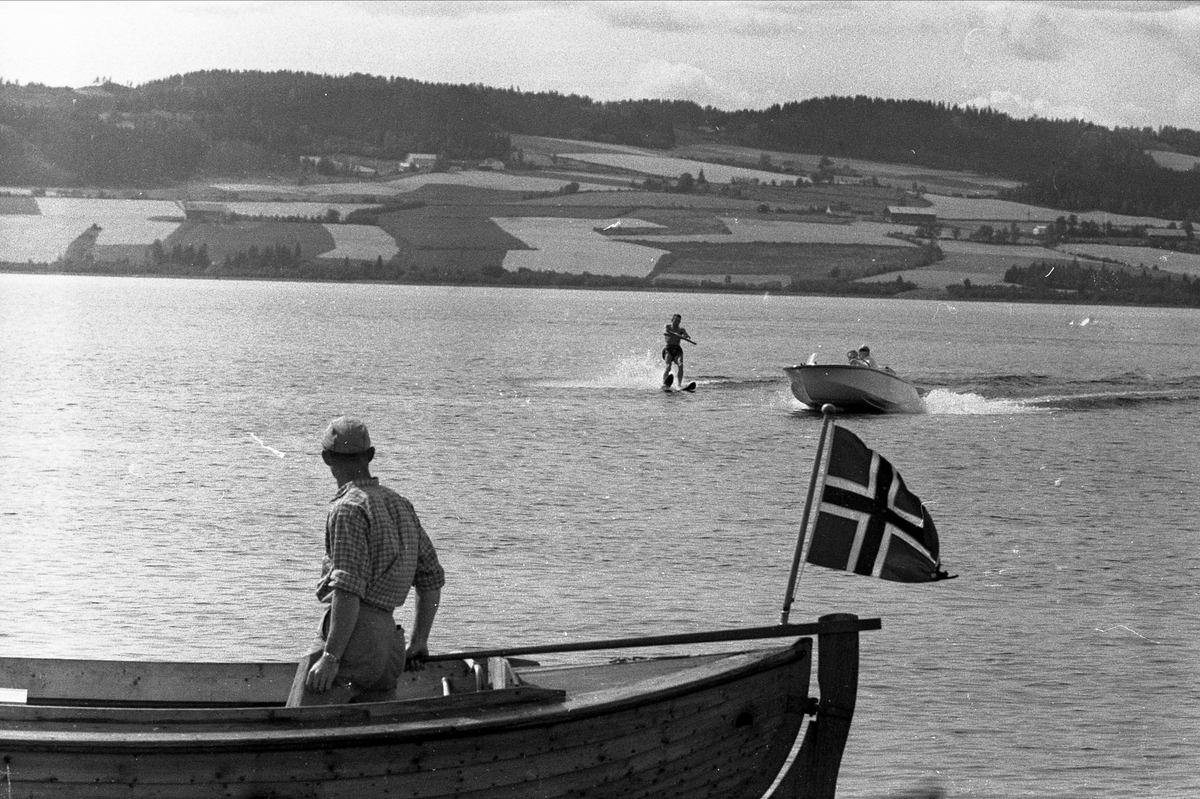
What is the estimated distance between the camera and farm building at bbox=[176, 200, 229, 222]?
183m

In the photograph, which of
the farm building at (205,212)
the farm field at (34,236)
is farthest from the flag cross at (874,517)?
the farm building at (205,212)

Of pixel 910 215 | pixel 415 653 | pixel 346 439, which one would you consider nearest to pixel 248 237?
pixel 910 215

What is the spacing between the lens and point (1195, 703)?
612 inches

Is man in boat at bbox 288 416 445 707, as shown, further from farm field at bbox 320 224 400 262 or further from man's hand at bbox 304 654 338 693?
farm field at bbox 320 224 400 262

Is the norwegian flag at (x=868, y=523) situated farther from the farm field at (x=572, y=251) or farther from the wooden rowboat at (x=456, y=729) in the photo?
the farm field at (x=572, y=251)

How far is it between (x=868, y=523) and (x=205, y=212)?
18141 centimetres

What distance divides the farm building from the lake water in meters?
114

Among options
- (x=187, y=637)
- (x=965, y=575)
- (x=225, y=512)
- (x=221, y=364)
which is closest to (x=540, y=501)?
(x=225, y=512)

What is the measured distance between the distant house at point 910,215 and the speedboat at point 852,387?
136 meters

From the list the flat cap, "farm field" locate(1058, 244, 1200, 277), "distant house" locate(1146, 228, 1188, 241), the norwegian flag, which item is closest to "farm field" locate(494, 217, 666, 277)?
"farm field" locate(1058, 244, 1200, 277)

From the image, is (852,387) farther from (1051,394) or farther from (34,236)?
(34,236)

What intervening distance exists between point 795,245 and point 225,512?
150 m

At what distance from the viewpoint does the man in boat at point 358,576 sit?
855cm

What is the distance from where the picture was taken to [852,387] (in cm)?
4419
